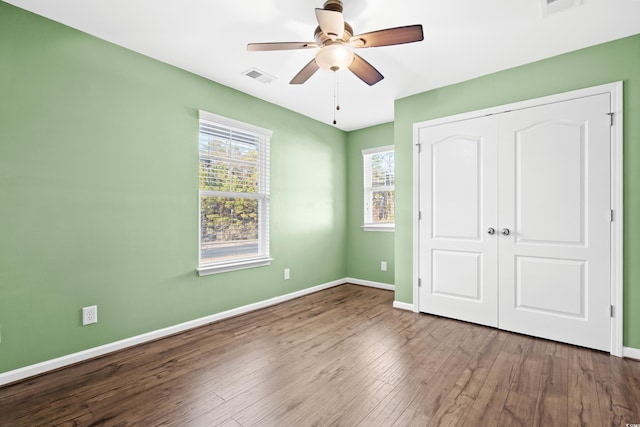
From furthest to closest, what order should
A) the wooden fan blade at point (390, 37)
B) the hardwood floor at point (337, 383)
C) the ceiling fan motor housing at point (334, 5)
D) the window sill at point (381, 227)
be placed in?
the window sill at point (381, 227)
the ceiling fan motor housing at point (334, 5)
the wooden fan blade at point (390, 37)
the hardwood floor at point (337, 383)

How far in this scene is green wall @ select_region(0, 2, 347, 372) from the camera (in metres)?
2.10

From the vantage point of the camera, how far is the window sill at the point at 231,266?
3133 mm

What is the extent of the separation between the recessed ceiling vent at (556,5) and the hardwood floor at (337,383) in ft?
8.41

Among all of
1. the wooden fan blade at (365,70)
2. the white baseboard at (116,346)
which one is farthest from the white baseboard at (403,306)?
the wooden fan blade at (365,70)

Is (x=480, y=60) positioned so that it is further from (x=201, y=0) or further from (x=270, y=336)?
(x=270, y=336)

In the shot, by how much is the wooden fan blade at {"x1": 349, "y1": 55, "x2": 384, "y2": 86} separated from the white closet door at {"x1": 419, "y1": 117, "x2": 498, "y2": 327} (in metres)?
1.29

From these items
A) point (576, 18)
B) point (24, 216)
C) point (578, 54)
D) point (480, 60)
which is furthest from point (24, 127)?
point (578, 54)

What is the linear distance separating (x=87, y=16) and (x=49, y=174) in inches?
46.7

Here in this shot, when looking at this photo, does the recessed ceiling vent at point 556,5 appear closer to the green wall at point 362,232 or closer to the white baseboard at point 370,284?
the green wall at point 362,232

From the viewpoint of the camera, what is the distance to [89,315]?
2.39 meters

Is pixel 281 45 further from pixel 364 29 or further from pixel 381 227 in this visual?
pixel 381 227

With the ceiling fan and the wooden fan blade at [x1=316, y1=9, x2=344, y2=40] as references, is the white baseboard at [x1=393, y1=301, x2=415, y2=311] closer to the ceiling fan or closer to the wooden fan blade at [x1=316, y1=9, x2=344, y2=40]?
the ceiling fan

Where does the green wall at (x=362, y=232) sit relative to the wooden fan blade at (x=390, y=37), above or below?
below

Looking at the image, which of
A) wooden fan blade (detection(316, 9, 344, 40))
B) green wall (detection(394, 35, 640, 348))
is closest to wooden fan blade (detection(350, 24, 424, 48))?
wooden fan blade (detection(316, 9, 344, 40))
